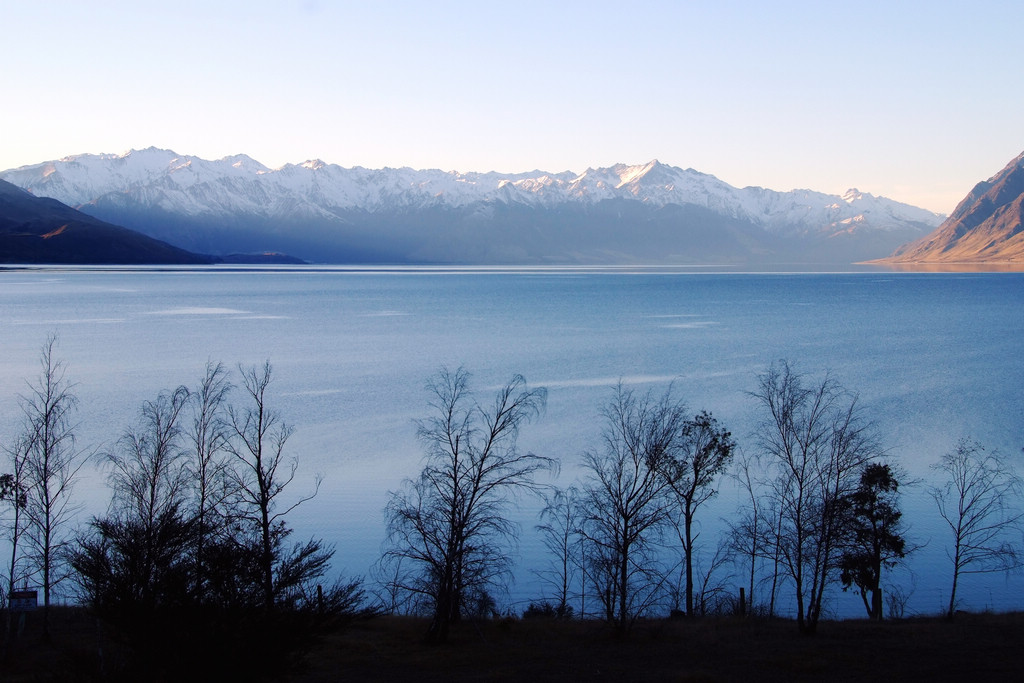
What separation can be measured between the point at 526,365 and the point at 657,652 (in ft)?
151

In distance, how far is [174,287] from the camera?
176 m

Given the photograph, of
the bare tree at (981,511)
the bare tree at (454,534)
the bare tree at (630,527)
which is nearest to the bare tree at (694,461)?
the bare tree at (630,527)

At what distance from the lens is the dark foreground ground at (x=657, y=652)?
2025cm

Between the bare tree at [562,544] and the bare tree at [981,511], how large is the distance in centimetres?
1135

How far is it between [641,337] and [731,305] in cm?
5257

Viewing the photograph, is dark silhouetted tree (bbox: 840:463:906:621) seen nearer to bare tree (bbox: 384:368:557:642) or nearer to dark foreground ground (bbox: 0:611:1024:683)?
dark foreground ground (bbox: 0:611:1024:683)

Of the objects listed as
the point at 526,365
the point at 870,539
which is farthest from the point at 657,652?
the point at 526,365

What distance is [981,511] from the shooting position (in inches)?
1268

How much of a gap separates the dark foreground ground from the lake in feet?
18.0

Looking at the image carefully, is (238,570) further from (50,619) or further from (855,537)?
(855,537)

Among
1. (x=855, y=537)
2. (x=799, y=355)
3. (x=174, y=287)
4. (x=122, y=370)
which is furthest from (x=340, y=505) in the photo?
(x=174, y=287)

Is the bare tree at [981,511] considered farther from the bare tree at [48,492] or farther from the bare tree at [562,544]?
the bare tree at [48,492]

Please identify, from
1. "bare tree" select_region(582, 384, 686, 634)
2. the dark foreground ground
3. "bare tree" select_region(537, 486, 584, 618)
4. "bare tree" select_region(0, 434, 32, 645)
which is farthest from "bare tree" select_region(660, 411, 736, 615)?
"bare tree" select_region(0, 434, 32, 645)

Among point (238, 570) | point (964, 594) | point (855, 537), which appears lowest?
point (964, 594)
